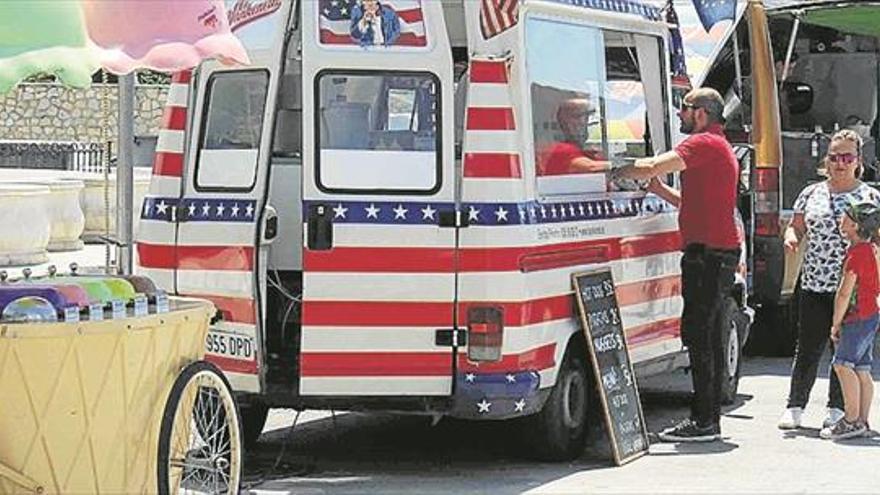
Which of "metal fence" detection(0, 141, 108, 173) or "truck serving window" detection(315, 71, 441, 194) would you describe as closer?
"truck serving window" detection(315, 71, 441, 194)

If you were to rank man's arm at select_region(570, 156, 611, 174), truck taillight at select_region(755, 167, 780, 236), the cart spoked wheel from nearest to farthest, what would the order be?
1. the cart spoked wheel
2. man's arm at select_region(570, 156, 611, 174)
3. truck taillight at select_region(755, 167, 780, 236)

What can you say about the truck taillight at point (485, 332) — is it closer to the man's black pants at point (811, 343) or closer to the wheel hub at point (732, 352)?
the man's black pants at point (811, 343)

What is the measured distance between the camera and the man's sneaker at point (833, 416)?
9.58 m

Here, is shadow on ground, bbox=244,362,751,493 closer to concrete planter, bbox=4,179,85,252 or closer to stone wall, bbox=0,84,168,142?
concrete planter, bbox=4,179,85,252

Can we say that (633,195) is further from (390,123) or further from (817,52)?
(817,52)

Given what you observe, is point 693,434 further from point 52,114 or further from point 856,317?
point 52,114

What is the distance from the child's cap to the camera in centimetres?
929

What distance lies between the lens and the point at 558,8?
27.9 ft

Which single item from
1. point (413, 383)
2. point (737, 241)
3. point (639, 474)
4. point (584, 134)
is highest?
point (584, 134)

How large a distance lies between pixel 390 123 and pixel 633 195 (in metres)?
1.82

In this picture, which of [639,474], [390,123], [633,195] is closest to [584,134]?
[633,195]

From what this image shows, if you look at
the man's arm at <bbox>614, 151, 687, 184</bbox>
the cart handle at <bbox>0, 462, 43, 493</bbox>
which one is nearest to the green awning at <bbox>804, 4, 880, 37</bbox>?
the man's arm at <bbox>614, 151, 687, 184</bbox>

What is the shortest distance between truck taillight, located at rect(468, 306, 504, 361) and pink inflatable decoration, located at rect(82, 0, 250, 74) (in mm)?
1803

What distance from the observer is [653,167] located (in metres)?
8.92
